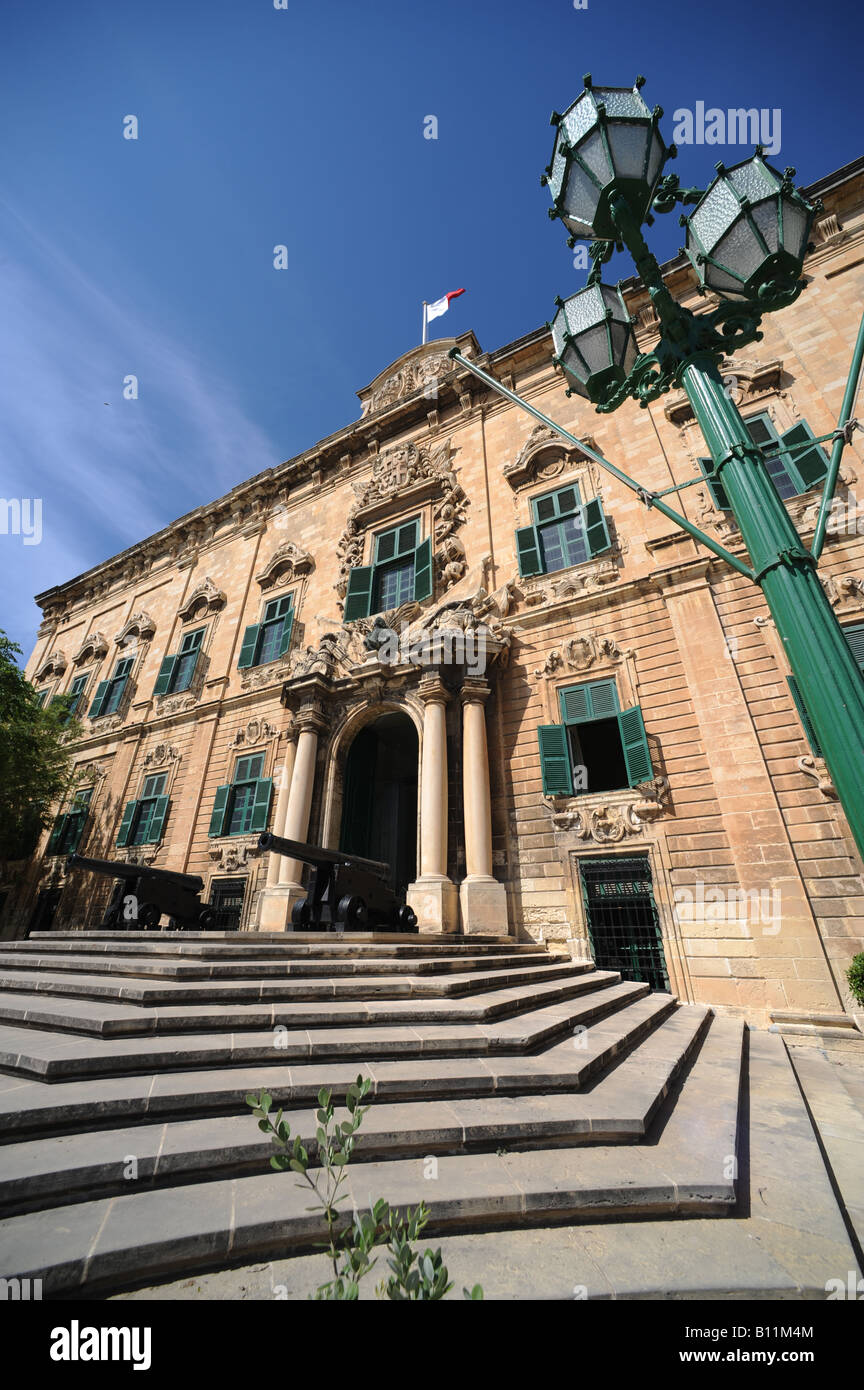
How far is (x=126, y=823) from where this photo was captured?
14.2m

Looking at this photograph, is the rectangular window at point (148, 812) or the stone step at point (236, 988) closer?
the stone step at point (236, 988)

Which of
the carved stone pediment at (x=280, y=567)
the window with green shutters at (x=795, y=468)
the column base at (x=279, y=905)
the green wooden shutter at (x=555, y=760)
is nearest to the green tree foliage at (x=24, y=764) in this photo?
the carved stone pediment at (x=280, y=567)

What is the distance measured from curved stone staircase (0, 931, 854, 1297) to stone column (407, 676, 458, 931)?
372cm

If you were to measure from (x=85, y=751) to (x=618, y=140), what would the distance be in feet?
64.0

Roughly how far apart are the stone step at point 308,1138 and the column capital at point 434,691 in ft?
23.8

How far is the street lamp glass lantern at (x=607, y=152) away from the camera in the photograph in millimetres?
2861

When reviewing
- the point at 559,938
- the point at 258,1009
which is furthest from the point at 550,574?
the point at 258,1009

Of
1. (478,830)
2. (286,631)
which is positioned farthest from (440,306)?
(478,830)

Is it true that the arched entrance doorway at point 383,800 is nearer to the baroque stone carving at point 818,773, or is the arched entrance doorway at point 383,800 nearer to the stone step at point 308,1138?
the baroque stone carving at point 818,773

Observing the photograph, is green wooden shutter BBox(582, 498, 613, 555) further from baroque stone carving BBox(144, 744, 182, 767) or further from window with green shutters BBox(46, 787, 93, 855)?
window with green shutters BBox(46, 787, 93, 855)

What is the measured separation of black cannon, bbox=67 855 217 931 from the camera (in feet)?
31.2

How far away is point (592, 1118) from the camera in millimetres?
2867

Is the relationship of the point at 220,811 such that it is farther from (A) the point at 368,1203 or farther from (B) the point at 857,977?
(B) the point at 857,977
